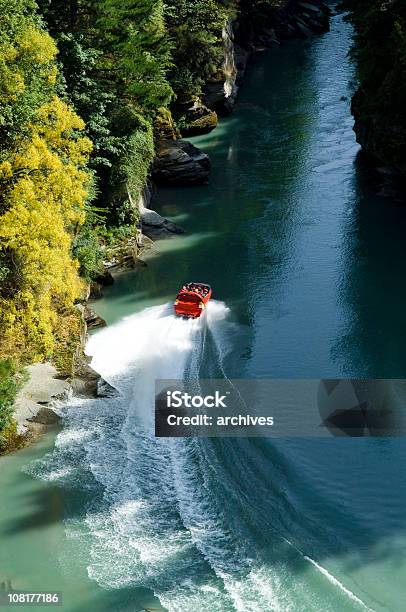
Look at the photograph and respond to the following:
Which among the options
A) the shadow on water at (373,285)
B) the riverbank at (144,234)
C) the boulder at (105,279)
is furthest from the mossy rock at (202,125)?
the boulder at (105,279)

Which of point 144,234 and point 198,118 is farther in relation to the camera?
point 198,118

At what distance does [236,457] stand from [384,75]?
121 ft

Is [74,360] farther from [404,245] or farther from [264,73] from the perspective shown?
[264,73]

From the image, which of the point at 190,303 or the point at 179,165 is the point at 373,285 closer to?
the point at 190,303

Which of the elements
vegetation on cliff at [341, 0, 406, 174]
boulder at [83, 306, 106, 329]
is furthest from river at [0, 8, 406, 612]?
vegetation on cliff at [341, 0, 406, 174]

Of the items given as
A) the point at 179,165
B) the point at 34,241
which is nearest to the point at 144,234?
the point at 179,165

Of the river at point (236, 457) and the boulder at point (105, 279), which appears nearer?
the river at point (236, 457)

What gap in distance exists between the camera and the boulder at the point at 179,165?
2554 inches

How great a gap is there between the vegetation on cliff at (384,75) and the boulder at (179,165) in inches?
529

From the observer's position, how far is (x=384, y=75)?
197 feet

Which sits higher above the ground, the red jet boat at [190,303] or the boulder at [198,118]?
the boulder at [198,118]

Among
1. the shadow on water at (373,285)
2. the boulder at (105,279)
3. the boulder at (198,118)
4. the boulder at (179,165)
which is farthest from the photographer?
the boulder at (198,118)

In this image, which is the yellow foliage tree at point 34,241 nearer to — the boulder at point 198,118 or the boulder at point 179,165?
the boulder at point 179,165

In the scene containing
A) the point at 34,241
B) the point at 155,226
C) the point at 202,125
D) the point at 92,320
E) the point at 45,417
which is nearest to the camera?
the point at 34,241
